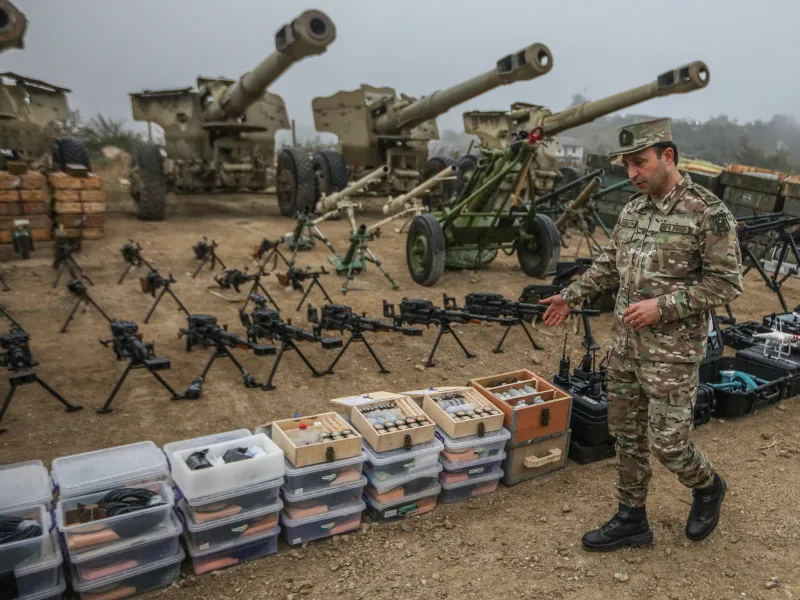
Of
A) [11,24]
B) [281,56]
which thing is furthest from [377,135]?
[11,24]

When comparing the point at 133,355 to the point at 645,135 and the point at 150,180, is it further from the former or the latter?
the point at 150,180

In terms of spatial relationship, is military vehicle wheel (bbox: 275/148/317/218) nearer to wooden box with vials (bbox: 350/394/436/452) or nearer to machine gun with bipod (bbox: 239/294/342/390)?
machine gun with bipod (bbox: 239/294/342/390)

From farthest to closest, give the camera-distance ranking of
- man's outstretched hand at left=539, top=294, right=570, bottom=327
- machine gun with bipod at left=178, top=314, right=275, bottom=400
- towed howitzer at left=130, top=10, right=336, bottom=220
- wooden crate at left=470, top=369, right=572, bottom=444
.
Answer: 1. towed howitzer at left=130, top=10, right=336, bottom=220
2. machine gun with bipod at left=178, top=314, right=275, bottom=400
3. wooden crate at left=470, top=369, right=572, bottom=444
4. man's outstretched hand at left=539, top=294, right=570, bottom=327

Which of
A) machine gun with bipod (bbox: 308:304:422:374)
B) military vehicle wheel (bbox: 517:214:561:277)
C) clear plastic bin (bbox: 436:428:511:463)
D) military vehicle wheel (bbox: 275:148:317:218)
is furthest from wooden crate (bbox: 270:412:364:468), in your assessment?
military vehicle wheel (bbox: 275:148:317:218)

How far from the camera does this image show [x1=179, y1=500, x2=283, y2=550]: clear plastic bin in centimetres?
288

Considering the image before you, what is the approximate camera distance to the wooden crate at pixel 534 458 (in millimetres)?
3715

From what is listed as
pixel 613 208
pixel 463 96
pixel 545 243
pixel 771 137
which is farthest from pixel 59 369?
pixel 771 137

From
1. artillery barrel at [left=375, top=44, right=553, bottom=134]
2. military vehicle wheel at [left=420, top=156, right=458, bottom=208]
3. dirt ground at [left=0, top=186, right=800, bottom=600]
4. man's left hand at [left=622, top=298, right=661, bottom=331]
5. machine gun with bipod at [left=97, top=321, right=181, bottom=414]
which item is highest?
artillery barrel at [left=375, top=44, right=553, bottom=134]

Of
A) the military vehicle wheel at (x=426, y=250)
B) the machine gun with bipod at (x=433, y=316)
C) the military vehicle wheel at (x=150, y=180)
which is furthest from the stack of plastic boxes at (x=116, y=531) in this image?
the military vehicle wheel at (x=150, y=180)

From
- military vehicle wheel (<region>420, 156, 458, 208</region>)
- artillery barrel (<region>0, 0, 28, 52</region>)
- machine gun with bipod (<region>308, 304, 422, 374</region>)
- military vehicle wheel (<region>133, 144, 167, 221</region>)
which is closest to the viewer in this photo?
machine gun with bipod (<region>308, 304, 422, 374</region>)

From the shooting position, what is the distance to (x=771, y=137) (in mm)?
30156

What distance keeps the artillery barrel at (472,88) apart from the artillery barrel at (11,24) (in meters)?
5.79

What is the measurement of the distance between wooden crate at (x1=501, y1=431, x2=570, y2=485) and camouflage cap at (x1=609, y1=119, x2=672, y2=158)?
1.80 meters

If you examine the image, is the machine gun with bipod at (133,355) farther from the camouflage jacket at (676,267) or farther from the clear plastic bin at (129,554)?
the camouflage jacket at (676,267)
